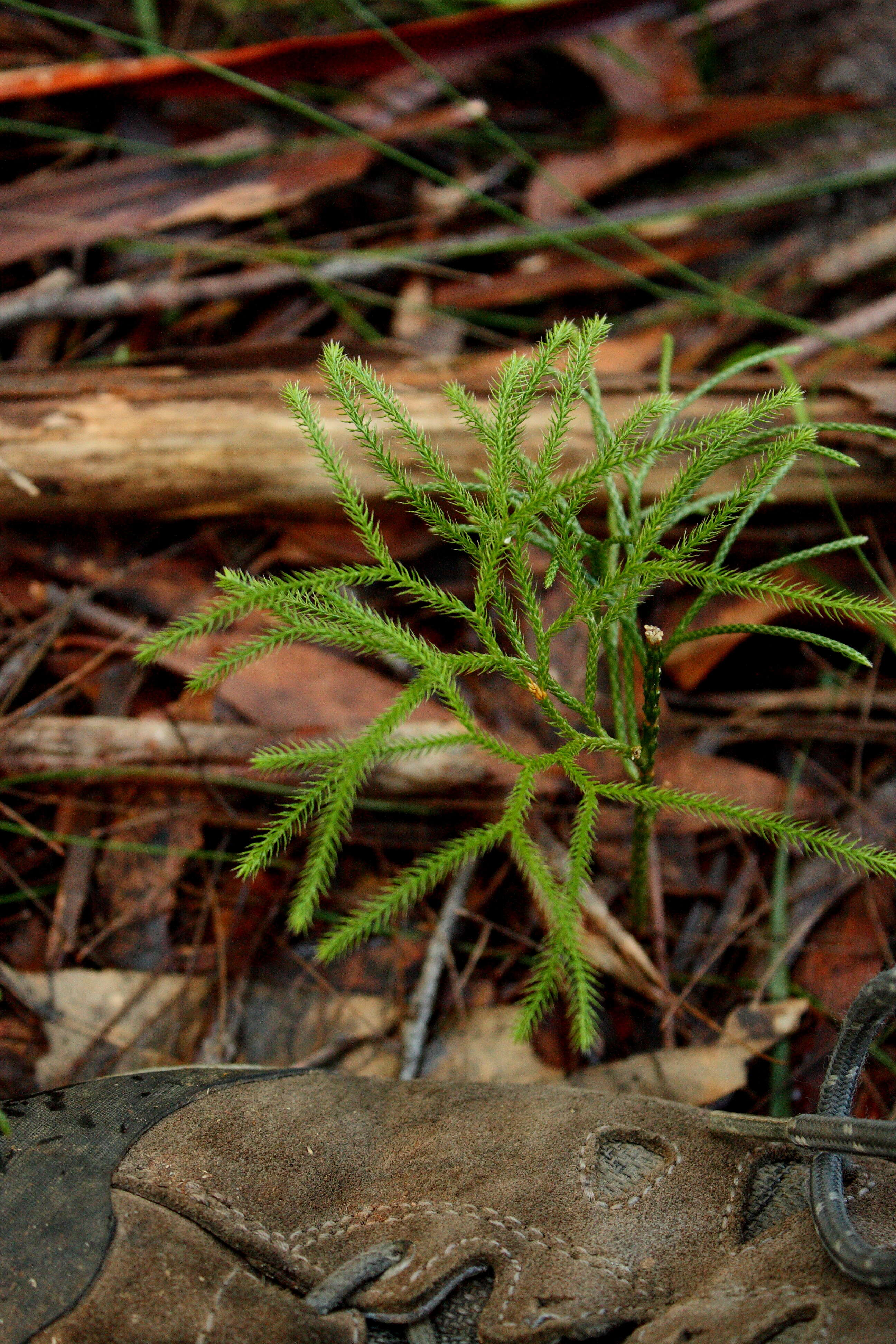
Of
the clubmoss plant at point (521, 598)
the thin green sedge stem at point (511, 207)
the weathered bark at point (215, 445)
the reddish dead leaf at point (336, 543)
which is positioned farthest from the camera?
the thin green sedge stem at point (511, 207)

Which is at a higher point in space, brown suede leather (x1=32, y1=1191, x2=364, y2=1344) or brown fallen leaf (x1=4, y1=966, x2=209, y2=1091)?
brown fallen leaf (x1=4, y1=966, x2=209, y2=1091)

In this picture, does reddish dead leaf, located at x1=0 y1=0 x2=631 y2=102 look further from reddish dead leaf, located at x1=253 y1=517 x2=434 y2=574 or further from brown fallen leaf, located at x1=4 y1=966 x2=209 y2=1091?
brown fallen leaf, located at x1=4 y1=966 x2=209 y2=1091

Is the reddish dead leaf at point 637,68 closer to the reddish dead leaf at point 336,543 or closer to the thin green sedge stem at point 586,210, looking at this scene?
the thin green sedge stem at point 586,210

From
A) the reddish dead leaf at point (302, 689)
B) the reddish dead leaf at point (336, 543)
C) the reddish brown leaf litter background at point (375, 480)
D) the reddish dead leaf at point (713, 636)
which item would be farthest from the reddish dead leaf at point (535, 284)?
the reddish dead leaf at point (302, 689)

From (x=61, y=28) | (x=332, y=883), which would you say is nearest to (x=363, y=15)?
(x=61, y=28)

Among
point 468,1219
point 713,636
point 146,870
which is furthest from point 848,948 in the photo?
point 146,870

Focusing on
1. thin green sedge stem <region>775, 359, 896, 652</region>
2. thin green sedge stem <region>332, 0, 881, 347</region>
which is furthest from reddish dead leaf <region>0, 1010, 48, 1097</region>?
thin green sedge stem <region>332, 0, 881, 347</region>

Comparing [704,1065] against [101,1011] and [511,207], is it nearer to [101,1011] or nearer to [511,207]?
[101,1011]

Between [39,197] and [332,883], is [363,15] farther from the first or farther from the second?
[332,883]
